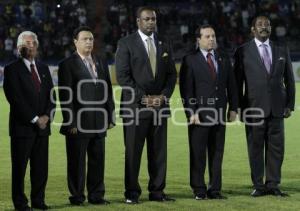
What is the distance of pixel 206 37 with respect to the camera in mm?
10234

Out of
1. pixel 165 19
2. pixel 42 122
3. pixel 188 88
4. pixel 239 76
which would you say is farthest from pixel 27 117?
pixel 165 19

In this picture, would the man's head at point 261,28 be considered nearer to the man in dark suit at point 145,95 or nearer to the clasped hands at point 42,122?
the man in dark suit at point 145,95

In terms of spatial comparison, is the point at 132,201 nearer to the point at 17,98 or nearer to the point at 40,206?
the point at 40,206

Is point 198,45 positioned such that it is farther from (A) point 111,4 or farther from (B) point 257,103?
(A) point 111,4

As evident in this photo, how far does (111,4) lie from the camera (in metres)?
Answer: 39.4

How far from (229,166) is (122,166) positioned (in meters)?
1.61

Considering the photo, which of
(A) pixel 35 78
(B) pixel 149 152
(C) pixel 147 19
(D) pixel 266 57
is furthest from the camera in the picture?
(D) pixel 266 57

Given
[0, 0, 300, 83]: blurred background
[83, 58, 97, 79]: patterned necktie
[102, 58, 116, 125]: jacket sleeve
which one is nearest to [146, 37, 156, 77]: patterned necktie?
[102, 58, 116, 125]: jacket sleeve


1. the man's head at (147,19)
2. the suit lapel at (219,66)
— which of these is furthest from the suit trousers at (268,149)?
the man's head at (147,19)

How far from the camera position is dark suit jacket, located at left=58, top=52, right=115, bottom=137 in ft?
32.2

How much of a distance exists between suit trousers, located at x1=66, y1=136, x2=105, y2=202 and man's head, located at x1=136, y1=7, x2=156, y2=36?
1.31m

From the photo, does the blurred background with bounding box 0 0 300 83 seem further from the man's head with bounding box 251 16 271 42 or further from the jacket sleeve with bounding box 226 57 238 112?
the jacket sleeve with bounding box 226 57 238 112

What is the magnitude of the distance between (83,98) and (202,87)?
1.40 metres

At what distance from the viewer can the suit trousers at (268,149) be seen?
10.5 m
